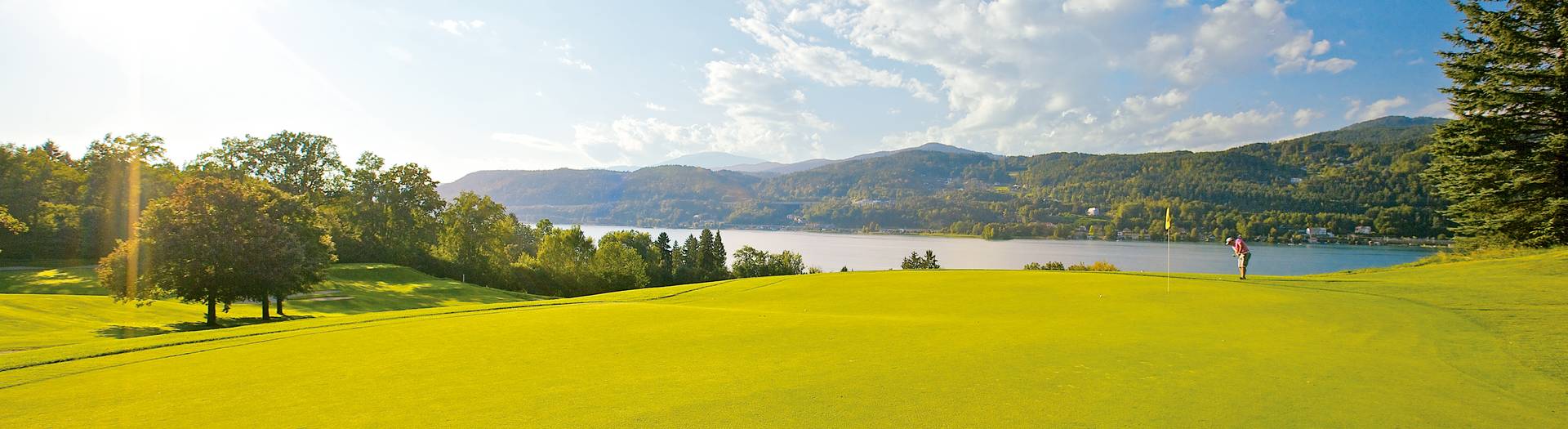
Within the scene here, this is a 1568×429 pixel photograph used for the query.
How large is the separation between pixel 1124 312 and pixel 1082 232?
14298cm

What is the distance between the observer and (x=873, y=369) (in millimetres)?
7875

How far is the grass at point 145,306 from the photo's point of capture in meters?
17.0

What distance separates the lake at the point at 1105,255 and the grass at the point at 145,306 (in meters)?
51.6

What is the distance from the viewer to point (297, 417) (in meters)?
5.95

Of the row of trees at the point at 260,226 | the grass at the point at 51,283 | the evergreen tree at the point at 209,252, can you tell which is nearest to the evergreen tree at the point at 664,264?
the row of trees at the point at 260,226

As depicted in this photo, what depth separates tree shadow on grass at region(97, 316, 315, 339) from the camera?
18234mm

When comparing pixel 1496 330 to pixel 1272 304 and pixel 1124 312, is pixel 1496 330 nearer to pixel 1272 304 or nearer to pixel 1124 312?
pixel 1272 304

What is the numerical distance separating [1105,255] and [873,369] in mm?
95506

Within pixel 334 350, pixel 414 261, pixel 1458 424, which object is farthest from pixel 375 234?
pixel 1458 424

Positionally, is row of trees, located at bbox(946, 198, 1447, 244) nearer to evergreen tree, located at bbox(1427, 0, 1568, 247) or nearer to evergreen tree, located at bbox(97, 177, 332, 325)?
evergreen tree, located at bbox(1427, 0, 1568, 247)

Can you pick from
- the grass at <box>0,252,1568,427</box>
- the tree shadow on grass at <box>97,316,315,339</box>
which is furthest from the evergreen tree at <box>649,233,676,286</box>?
the grass at <box>0,252,1568,427</box>

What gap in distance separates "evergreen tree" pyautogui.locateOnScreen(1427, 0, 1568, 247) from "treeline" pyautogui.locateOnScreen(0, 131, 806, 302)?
5141 cm

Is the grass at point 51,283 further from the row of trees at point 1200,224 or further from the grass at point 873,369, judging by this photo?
the row of trees at point 1200,224

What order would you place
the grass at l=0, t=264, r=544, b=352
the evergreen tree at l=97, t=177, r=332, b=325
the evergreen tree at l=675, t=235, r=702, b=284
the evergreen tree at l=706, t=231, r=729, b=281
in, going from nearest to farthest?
the grass at l=0, t=264, r=544, b=352 → the evergreen tree at l=97, t=177, r=332, b=325 → the evergreen tree at l=675, t=235, r=702, b=284 → the evergreen tree at l=706, t=231, r=729, b=281
